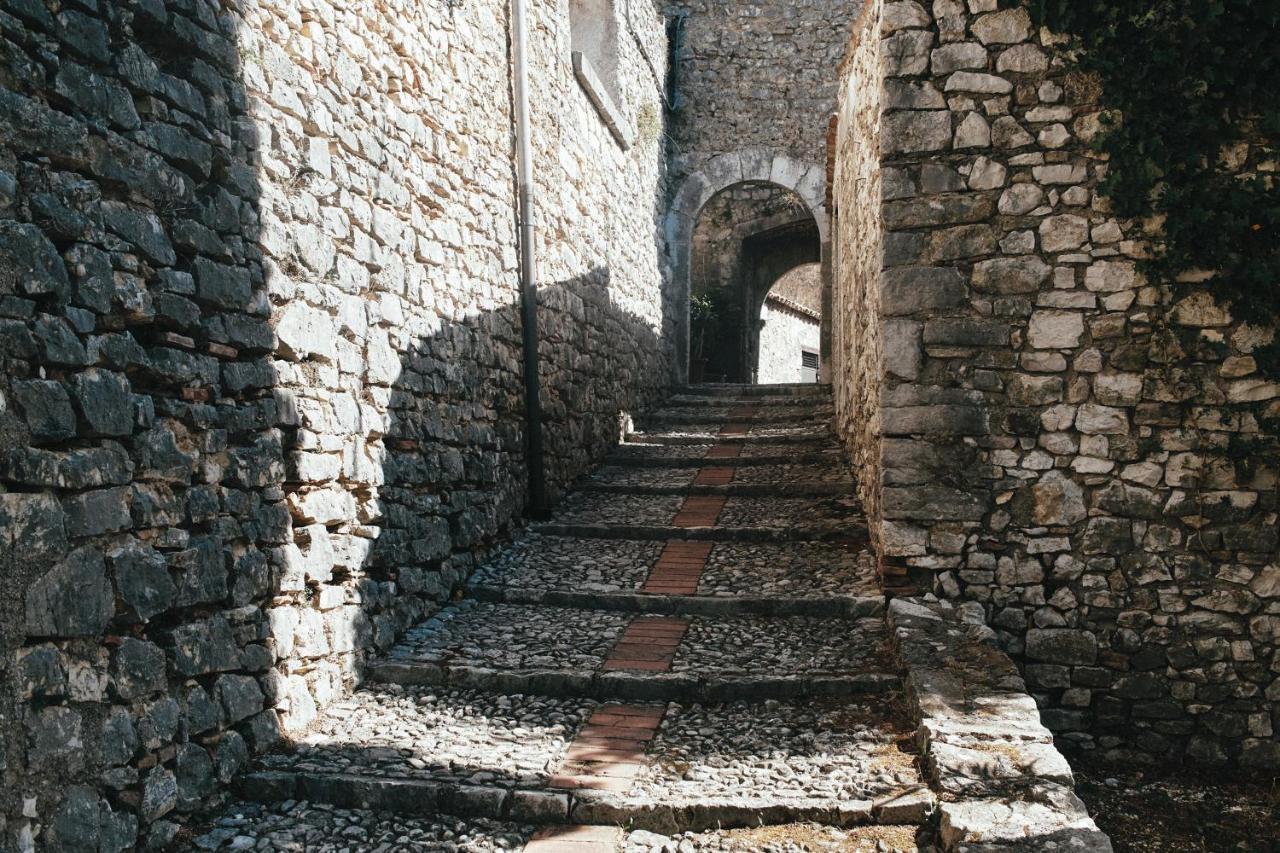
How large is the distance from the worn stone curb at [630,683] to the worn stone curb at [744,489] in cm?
280

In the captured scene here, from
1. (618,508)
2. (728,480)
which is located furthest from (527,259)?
(728,480)

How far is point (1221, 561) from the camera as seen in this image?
4430 mm

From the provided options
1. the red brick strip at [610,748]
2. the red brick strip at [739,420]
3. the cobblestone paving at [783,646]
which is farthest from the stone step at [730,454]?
the red brick strip at [610,748]

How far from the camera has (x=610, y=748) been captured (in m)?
3.69

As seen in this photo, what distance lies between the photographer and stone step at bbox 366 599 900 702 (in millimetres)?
4156

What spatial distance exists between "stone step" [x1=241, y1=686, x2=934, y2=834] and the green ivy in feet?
8.01

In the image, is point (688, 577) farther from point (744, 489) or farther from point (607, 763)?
point (607, 763)

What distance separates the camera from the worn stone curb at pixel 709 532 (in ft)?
19.6

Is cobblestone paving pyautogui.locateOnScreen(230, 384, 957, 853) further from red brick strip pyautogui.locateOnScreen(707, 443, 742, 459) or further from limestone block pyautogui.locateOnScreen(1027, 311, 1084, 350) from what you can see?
red brick strip pyautogui.locateOnScreen(707, 443, 742, 459)

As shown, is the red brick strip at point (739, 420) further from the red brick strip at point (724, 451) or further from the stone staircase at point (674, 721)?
the stone staircase at point (674, 721)

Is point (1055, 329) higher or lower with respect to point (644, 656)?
higher

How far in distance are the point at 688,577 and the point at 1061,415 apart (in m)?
2.15

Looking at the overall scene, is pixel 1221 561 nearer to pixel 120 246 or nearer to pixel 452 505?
pixel 452 505

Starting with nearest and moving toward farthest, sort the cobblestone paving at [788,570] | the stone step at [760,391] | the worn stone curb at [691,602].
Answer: the worn stone curb at [691,602], the cobblestone paving at [788,570], the stone step at [760,391]
